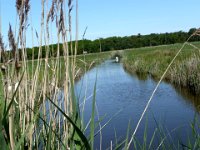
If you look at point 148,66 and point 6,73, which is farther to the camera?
A: point 148,66

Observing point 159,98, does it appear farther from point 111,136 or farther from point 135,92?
point 111,136

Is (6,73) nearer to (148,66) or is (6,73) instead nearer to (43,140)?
(43,140)

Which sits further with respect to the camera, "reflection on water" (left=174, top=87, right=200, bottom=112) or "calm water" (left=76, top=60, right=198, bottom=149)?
"reflection on water" (left=174, top=87, right=200, bottom=112)

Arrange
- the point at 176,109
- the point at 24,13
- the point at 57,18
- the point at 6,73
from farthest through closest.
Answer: the point at 176,109, the point at 6,73, the point at 57,18, the point at 24,13

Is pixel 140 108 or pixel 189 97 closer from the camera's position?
pixel 140 108

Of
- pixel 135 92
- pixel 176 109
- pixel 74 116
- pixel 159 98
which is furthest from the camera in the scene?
pixel 135 92

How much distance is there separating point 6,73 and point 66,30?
365mm

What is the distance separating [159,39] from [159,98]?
226 ft

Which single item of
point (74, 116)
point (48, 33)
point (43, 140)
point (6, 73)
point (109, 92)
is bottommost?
point (109, 92)

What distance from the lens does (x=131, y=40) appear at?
76188 mm

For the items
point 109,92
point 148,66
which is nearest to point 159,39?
point 148,66

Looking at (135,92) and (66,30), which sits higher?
(66,30)

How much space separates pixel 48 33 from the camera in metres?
1.91

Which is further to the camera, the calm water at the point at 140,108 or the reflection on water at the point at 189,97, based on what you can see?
the reflection on water at the point at 189,97
